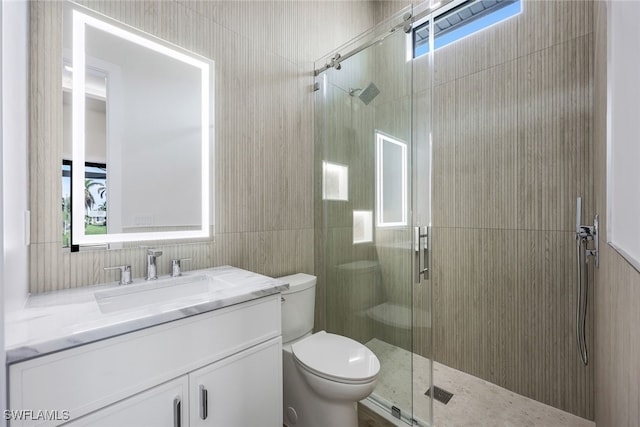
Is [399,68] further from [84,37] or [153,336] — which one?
[153,336]

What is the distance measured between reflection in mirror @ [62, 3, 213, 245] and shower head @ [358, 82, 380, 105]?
3.06ft

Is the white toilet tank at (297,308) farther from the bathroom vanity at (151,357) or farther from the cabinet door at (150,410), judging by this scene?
the cabinet door at (150,410)

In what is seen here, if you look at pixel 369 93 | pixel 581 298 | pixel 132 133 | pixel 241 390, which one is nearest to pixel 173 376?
pixel 241 390

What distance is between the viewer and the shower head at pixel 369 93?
1730 mm

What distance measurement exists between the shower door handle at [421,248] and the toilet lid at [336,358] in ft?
1.66

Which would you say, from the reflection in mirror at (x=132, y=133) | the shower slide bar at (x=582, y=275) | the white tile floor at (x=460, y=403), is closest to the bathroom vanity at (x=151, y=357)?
the reflection in mirror at (x=132, y=133)

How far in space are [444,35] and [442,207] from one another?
136cm

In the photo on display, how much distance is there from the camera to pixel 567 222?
66.1 inches

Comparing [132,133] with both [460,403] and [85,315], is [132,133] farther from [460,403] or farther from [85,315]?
[460,403]

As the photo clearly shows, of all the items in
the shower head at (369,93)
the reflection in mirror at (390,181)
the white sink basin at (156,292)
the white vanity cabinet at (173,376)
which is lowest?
the white vanity cabinet at (173,376)

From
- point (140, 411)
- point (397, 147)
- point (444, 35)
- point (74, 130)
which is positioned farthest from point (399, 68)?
point (140, 411)

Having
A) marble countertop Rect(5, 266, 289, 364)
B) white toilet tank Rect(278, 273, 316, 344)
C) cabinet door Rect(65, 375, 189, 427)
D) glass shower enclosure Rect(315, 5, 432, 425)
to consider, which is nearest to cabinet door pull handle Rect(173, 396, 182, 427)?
cabinet door Rect(65, 375, 189, 427)

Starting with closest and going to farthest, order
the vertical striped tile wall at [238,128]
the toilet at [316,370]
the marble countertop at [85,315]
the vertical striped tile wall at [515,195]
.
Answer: the marble countertop at [85,315], the vertical striped tile wall at [238,128], the toilet at [316,370], the vertical striped tile wall at [515,195]

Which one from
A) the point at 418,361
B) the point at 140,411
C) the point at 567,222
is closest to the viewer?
the point at 140,411
